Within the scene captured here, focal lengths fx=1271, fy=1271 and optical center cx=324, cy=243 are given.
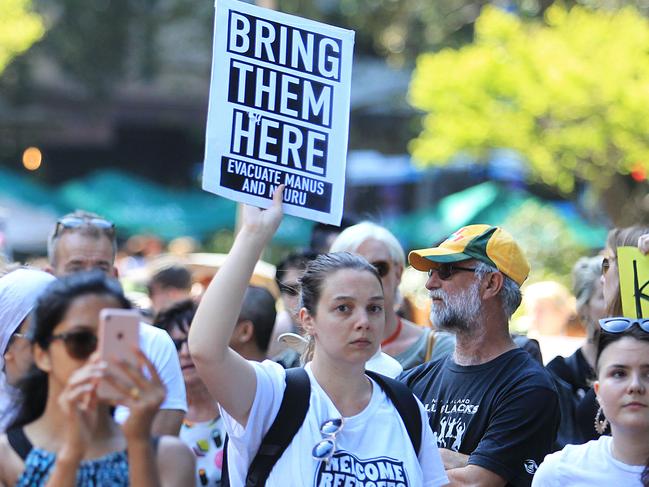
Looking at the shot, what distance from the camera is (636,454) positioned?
4.39 m

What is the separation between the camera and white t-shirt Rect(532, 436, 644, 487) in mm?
4359

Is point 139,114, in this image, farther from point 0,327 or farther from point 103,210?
point 0,327

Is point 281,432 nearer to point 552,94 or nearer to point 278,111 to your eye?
point 278,111

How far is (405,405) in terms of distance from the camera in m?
4.39

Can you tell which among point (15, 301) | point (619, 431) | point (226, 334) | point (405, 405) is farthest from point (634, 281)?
point (15, 301)

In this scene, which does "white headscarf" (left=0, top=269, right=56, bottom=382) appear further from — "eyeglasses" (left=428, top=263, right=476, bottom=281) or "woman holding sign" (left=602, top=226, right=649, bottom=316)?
"woman holding sign" (left=602, top=226, right=649, bottom=316)

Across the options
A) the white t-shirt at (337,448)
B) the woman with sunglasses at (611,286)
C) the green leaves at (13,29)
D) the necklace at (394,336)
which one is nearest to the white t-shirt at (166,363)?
the white t-shirt at (337,448)

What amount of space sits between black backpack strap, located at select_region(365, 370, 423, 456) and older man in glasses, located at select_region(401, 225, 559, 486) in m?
0.52

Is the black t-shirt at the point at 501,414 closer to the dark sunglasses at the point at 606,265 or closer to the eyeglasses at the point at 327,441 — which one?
the dark sunglasses at the point at 606,265

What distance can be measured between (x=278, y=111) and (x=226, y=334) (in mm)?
1000

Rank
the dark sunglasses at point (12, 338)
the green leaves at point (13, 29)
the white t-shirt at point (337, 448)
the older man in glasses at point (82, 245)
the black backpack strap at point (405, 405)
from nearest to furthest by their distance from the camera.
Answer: the white t-shirt at point (337, 448) → the black backpack strap at point (405, 405) → the dark sunglasses at point (12, 338) → the older man in glasses at point (82, 245) → the green leaves at point (13, 29)

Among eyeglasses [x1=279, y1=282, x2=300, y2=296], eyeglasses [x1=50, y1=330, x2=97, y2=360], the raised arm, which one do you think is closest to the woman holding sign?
eyeglasses [x1=279, y1=282, x2=300, y2=296]

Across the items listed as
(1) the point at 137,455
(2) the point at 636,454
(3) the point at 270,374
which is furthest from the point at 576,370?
(1) the point at 137,455

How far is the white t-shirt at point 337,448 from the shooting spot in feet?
13.4
